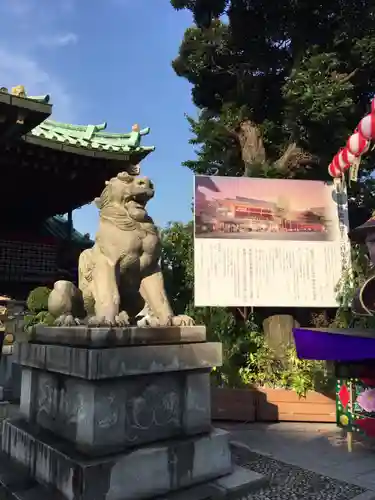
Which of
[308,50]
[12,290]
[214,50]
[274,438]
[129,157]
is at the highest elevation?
[214,50]

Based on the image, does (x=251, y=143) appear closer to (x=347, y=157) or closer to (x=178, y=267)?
(x=347, y=157)

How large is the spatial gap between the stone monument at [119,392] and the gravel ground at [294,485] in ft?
0.56

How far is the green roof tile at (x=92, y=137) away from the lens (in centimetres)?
827

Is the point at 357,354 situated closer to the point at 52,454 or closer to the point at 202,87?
the point at 52,454

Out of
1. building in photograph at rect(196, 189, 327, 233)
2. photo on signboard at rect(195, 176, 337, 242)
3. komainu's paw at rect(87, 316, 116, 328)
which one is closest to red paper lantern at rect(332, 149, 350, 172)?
photo on signboard at rect(195, 176, 337, 242)

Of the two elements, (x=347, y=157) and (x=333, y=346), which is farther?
(x=347, y=157)

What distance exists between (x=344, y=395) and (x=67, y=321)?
332cm

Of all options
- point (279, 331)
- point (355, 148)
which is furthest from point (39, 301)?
point (355, 148)

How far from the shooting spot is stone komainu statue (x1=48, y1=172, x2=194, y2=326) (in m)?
3.48

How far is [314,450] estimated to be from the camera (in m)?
4.71

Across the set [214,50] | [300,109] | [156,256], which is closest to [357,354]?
[156,256]

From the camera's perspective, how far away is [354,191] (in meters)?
8.71

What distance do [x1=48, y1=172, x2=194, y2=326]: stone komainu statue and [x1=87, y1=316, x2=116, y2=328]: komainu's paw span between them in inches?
9.9

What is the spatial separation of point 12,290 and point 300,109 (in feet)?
22.6
